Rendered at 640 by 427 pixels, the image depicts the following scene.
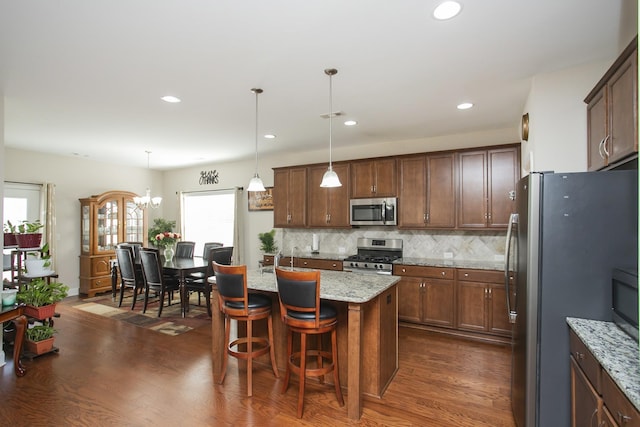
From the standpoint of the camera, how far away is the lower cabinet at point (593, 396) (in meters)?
1.22

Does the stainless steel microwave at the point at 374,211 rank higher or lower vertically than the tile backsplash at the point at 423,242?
higher

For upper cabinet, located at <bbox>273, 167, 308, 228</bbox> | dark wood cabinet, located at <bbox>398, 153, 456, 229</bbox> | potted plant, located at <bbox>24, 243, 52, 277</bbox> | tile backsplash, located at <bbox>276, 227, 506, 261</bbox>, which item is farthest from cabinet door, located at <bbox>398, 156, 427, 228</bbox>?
potted plant, located at <bbox>24, 243, 52, 277</bbox>

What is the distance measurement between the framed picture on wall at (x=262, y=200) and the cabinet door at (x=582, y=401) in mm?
5156

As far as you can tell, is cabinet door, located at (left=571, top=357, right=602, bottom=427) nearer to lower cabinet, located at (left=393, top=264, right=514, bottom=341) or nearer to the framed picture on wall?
lower cabinet, located at (left=393, top=264, right=514, bottom=341)

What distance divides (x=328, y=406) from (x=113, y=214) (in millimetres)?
5925

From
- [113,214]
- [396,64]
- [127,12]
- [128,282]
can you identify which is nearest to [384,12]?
[396,64]

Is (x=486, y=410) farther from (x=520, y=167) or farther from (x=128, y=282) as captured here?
(x=128, y=282)

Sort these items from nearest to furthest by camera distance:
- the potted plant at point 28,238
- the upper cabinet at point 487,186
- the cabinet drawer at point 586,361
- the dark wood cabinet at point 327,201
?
the cabinet drawer at point 586,361 < the potted plant at point 28,238 < the upper cabinet at point 487,186 < the dark wood cabinet at point 327,201

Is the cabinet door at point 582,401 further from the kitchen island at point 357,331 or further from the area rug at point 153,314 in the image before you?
the area rug at point 153,314

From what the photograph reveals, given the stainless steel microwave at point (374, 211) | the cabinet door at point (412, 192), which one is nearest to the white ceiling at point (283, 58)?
the cabinet door at point (412, 192)

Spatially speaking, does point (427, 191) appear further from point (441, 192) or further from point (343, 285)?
point (343, 285)

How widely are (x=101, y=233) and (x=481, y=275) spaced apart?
660 cm

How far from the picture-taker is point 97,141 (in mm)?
4969

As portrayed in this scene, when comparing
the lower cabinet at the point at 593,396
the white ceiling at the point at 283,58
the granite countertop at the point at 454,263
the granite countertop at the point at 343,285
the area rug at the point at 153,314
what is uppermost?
the white ceiling at the point at 283,58
